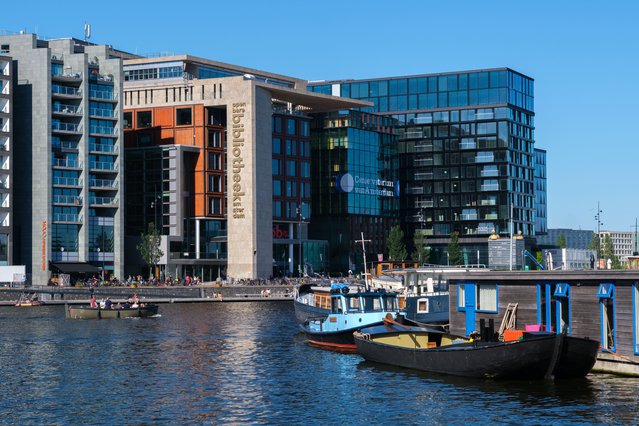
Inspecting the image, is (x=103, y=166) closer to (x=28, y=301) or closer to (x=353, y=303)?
(x=28, y=301)

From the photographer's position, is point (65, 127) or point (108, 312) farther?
point (65, 127)

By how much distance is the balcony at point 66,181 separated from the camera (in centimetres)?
18057

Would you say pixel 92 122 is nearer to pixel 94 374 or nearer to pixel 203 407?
pixel 94 374

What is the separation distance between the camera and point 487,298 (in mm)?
70000

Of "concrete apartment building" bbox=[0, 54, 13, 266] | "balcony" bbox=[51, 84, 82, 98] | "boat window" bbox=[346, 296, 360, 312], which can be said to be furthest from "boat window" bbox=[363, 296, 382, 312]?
"balcony" bbox=[51, 84, 82, 98]

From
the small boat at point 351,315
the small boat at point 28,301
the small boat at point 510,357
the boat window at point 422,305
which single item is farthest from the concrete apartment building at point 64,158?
the small boat at point 510,357

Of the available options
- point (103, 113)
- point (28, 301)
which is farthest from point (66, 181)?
point (28, 301)

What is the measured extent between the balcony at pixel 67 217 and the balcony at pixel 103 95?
19.8 meters

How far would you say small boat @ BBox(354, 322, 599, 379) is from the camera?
59375 millimetres

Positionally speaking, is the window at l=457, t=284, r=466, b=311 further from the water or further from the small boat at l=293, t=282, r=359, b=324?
the small boat at l=293, t=282, r=359, b=324

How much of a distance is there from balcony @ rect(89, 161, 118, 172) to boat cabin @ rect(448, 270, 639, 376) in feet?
401

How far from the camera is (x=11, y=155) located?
17388 centimetres

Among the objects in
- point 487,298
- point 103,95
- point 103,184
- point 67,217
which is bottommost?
point 487,298

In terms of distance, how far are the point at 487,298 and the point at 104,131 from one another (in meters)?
126
